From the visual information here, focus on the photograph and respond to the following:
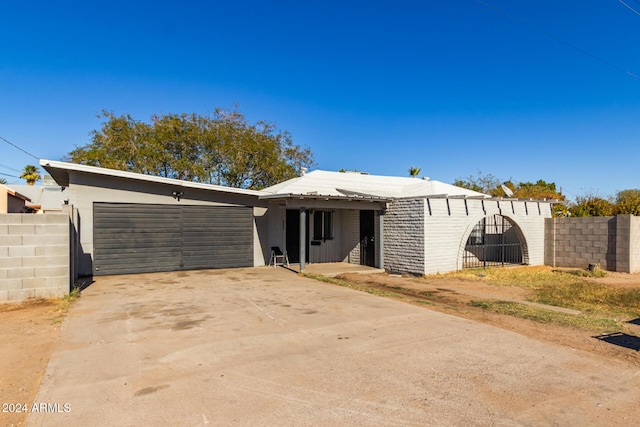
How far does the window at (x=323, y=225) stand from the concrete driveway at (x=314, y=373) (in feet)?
29.3

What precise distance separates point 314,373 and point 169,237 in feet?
34.2

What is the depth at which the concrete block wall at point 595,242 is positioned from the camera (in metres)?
14.1

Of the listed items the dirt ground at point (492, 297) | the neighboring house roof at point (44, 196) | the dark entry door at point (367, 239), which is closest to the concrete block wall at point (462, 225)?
the dirt ground at point (492, 297)

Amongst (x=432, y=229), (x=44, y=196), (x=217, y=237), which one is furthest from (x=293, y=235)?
(x=44, y=196)

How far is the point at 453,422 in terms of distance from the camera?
3.33 metres

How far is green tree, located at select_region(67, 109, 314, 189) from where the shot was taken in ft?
84.4

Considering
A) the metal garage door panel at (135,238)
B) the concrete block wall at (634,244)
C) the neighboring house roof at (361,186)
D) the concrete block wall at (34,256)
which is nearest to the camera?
the concrete block wall at (34,256)

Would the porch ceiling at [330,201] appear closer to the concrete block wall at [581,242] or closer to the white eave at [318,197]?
the white eave at [318,197]

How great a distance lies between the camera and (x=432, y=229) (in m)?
13.2

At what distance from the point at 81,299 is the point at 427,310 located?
24.8 ft

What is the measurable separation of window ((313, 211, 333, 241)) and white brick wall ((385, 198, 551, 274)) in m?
2.94

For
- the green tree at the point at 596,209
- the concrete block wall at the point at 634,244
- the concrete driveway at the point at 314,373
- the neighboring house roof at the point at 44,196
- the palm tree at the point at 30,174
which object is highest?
the palm tree at the point at 30,174

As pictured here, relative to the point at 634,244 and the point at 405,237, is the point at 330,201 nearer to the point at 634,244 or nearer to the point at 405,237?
the point at 405,237

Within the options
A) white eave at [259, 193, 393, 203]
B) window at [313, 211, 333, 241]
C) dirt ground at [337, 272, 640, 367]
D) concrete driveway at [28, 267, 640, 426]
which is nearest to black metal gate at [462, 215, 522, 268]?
dirt ground at [337, 272, 640, 367]
